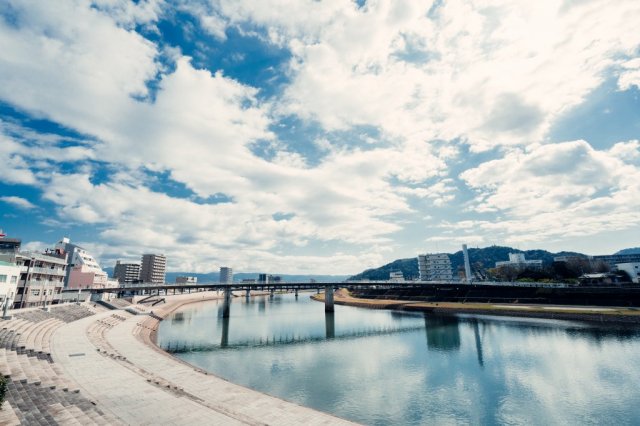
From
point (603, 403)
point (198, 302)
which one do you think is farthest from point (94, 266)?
point (603, 403)

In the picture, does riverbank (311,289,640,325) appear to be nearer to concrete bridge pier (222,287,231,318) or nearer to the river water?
the river water

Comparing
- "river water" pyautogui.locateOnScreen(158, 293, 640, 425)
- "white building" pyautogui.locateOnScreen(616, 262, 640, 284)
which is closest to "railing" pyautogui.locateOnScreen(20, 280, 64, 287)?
"river water" pyautogui.locateOnScreen(158, 293, 640, 425)

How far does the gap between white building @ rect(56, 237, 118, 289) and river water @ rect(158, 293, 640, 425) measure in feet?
196

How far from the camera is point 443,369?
1449 inches

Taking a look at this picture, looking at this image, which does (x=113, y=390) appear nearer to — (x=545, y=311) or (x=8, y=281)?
(x=8, y=281)

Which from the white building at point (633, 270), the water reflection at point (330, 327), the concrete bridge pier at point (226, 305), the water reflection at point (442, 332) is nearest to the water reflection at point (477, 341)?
the water reflection at point (442, 332)

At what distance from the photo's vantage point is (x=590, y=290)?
82.1 meters

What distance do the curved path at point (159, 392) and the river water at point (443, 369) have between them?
4.54 metres

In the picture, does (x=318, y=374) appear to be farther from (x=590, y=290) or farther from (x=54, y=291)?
(x=590, y=290)

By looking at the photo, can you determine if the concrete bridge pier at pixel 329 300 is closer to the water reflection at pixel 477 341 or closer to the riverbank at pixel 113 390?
the water reflection at pixel 477 341

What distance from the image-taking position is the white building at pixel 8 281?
47125mm

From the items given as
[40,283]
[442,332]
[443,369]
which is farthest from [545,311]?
[40,283]

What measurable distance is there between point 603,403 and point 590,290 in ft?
245

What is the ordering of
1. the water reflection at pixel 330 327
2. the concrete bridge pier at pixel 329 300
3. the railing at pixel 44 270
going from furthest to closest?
the concrete bridge pier at pixel 329 300
the water reflection at pixel 330 327
the railing at pixel 44 270
